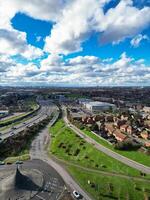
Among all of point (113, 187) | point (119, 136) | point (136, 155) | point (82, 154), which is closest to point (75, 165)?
point (82, 154)

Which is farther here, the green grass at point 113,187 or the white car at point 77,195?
the green grass at point 113,187

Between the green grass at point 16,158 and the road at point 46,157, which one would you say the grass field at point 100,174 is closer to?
the road at point 46,157

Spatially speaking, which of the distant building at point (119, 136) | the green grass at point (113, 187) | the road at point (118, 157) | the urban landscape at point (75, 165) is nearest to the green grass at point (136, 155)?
the urban landscape at point (75, 165)

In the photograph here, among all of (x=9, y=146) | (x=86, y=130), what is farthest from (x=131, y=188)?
(x=86, y=130)

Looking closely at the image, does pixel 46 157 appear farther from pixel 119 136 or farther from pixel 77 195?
pixel 119 136

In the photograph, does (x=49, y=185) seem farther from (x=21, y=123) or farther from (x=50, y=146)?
(x=21, y=123)

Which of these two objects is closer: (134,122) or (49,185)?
(49,185)
